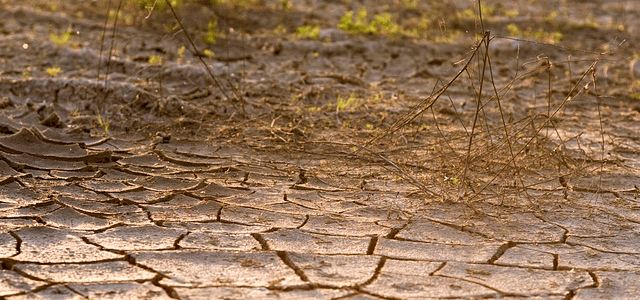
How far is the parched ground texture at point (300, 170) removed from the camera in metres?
3.00

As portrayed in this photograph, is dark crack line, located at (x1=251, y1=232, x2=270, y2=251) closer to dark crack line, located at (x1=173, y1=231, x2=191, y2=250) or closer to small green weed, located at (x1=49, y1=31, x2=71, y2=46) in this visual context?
dark crack line, located at (x1=173, y1=231, x2=191, y2=250)

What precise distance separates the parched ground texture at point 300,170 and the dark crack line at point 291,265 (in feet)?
0.03

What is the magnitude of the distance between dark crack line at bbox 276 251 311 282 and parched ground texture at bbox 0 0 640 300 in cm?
1

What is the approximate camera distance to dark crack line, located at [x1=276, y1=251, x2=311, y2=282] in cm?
294

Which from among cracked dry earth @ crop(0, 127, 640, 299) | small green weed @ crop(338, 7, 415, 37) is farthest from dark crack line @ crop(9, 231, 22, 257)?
small green weed @ crop(338, 7, 415, 37)

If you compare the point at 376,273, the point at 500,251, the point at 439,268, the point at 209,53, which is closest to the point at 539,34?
the point at 209,53

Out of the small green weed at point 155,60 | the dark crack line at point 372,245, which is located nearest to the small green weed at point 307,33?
the small green weed at point 155,60

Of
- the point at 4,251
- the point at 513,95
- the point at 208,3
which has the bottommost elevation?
the point at 4,251

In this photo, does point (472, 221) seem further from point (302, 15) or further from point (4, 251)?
point (302, 15)

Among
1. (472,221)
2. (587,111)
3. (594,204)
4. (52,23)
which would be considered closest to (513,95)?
(587,111)

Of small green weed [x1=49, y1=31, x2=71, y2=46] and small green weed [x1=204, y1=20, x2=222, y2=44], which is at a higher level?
small green weed [x1=204, y1=20, x2=222, y2=44]

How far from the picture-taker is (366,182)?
4.11m

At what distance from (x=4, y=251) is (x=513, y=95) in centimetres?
391

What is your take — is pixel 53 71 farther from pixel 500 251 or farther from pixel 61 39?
pixel 500 251
